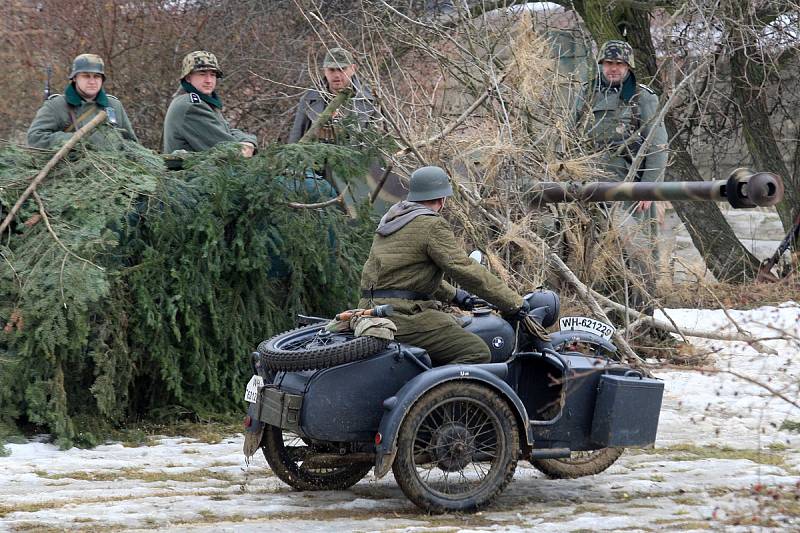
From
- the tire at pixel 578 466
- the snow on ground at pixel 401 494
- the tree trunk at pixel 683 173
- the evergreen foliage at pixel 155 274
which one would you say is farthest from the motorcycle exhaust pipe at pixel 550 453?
the tree trunk at pixel 683 173

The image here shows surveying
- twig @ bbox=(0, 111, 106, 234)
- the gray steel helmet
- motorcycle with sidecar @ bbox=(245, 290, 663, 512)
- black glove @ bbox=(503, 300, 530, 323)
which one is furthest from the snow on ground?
the gray steel helmet

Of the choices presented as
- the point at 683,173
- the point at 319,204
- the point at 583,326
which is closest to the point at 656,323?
the point at 583,326

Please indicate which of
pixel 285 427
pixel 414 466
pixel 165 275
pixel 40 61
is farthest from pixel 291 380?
pixel 40 61

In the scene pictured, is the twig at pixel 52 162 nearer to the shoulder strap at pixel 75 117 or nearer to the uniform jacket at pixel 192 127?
the shoulder strap at pixel 75 117

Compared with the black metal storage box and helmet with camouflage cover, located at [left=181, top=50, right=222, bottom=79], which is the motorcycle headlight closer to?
the black metal storage box

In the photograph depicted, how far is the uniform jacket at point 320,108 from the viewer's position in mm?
9812

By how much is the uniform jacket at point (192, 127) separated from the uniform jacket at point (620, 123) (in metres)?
2.84

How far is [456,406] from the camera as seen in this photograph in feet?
22.2

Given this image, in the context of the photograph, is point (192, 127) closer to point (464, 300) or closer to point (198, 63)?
point (198, 63)

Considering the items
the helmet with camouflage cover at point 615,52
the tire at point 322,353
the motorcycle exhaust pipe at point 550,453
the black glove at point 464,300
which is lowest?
the motorcycle exhaust pipe at point 550,453

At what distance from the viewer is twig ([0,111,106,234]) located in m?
8.48

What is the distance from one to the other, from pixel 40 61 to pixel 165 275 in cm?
468

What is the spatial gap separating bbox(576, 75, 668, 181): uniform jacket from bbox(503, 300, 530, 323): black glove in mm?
Result: 3472

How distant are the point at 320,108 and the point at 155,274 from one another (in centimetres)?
250
